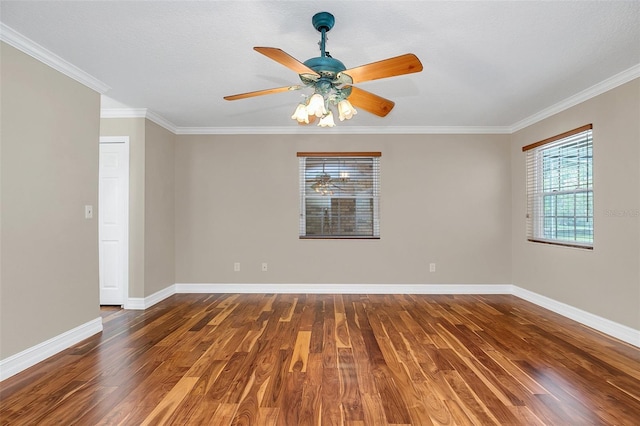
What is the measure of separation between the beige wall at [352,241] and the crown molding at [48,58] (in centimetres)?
176

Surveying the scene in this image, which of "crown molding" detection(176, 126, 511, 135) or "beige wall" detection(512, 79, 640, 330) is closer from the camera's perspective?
"beige wall" detection(512, 79, 640, 330)

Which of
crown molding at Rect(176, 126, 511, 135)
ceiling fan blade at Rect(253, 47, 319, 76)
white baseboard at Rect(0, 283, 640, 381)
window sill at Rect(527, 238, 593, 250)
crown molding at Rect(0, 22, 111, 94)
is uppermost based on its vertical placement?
crown molding at Rect(0, 22, 111, 94)

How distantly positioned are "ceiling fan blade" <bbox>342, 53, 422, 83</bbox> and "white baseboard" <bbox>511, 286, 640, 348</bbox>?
3100mm

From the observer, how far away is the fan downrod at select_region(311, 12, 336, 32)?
2037 mm

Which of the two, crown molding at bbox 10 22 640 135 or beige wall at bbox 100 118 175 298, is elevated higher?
crown molding at bbox 10 22 640 135

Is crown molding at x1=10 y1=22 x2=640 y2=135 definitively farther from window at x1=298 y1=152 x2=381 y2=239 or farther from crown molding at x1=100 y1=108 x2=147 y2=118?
window at x1=298 y1=152 x2=381 y2=239

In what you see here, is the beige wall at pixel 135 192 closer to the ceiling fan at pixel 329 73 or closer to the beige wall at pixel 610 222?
the ceiling fan at pixel 329 73

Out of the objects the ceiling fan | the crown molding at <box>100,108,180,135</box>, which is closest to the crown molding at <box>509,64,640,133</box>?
the ceiling fan

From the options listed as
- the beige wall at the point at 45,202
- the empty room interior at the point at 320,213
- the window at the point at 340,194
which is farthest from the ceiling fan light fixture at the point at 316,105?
the window at the point at 340,194

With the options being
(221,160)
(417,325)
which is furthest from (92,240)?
(417,325)

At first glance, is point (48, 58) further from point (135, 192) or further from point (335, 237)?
point (335, 237)

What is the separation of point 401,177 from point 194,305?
131 inches

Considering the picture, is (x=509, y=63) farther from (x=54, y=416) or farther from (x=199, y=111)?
(x=54, y=416)

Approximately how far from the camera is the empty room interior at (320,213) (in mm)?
2051
